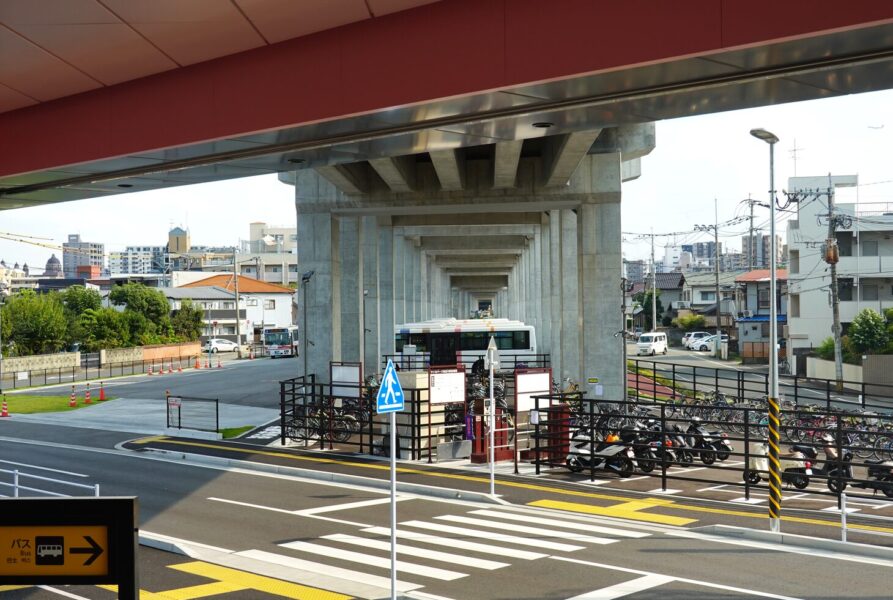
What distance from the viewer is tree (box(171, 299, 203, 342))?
95.8 m

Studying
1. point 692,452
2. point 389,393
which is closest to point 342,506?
point 389,393

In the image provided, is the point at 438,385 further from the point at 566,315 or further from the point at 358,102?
the point at 566,315

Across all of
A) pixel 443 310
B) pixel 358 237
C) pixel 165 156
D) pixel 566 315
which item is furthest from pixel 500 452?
pixel 443 310

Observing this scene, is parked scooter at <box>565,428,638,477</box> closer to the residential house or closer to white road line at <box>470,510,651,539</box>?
white road line at <box>470,510,651,539</box>

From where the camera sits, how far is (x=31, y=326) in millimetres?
74688

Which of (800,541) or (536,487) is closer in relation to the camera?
(800,541)

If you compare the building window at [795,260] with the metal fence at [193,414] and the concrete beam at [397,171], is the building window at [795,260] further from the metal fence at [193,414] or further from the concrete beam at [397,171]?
the metal fence at [193,414]

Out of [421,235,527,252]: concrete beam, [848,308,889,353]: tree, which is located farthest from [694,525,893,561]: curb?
[421,235,527,252]: concrete beam

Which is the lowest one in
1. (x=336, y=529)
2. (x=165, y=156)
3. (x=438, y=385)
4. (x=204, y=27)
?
(x=336, y=529)

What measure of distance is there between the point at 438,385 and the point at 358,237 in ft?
83.4

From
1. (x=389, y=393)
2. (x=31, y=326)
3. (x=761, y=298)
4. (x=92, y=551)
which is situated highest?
(x=761, y=298)

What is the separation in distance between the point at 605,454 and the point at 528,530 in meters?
5.74

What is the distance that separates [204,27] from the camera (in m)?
8.57

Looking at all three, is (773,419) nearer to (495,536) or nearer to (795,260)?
(495,536)
